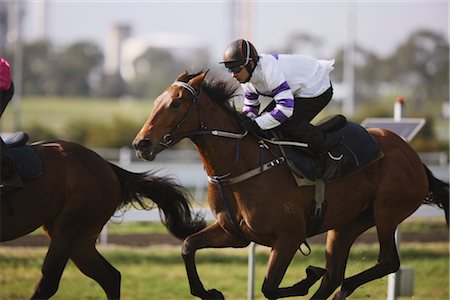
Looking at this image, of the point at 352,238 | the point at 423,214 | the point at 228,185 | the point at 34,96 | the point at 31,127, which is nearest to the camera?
the point at 228,185

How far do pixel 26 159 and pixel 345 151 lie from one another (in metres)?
2.52

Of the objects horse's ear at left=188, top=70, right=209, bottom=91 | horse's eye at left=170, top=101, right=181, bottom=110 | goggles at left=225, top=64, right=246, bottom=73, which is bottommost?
horse's eye at left=170, top=101, right=181, bottom=110

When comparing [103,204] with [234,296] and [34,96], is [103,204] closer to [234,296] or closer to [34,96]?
[234,296]

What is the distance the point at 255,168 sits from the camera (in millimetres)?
6176

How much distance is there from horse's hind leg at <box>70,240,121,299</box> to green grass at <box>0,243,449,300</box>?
171cm

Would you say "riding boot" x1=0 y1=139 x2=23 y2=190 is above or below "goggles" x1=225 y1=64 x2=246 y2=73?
below

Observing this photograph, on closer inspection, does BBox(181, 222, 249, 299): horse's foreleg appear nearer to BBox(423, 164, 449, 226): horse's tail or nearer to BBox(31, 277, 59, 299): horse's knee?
BBox(31, 277, 59, 299): horse's knee

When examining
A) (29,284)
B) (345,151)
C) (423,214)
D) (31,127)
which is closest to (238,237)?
(345,151)

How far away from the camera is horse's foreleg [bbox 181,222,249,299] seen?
6.25 meters

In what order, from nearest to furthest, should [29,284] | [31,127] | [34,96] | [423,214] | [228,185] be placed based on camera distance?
1. [228,185]
2. [29,284]
3. [423,214]
4. [31,127]
5. [34,96]

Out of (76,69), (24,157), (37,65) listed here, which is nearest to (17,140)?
(24,157)

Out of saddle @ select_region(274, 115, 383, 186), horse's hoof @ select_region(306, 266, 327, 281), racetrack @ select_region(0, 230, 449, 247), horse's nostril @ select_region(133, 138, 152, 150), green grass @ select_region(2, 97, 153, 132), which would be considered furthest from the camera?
green grass @ select_region(2, 97, 153, 132)

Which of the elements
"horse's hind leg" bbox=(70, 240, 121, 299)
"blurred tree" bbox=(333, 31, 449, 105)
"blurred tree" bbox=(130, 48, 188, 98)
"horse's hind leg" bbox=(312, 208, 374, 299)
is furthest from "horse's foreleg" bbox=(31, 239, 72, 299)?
"blurred tree" bbox=(130, 48, 188, 98)

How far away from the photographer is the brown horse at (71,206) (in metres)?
6.31
